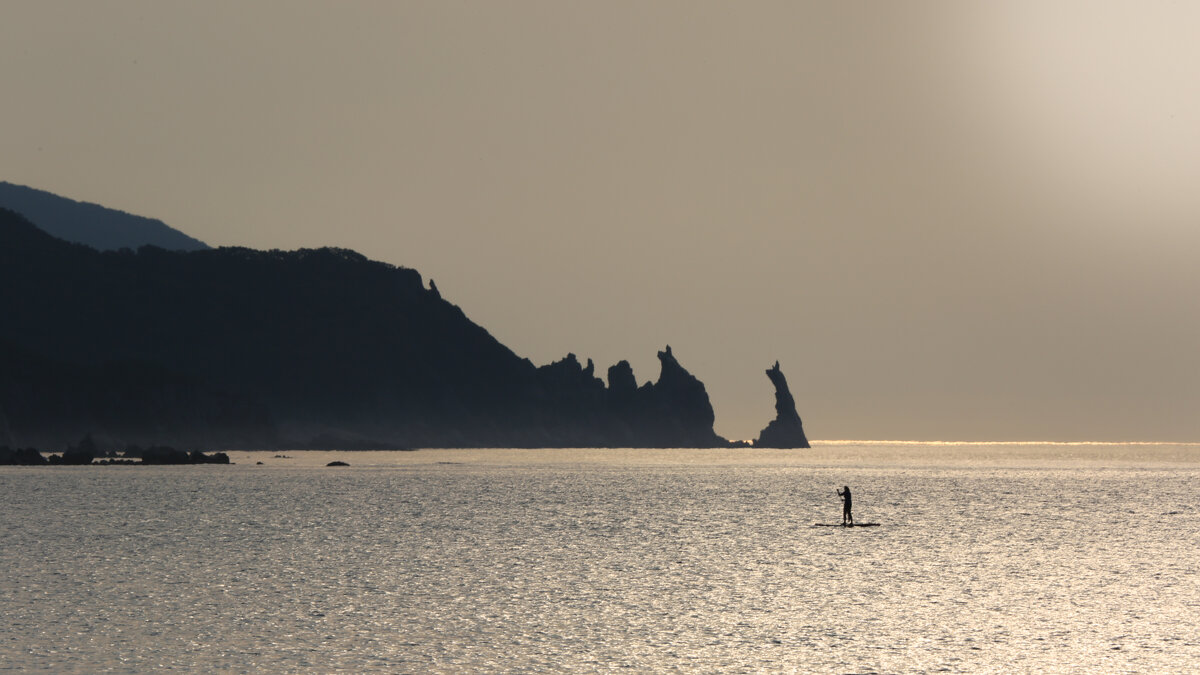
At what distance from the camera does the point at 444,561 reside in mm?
74375

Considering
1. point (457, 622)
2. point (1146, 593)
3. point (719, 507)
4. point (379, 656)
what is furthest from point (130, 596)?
point (719, 507)

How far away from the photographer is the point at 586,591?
59.8 m

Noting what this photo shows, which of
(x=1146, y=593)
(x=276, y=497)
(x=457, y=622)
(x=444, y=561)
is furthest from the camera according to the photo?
(x=276, y=497)

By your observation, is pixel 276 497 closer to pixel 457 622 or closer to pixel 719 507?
pixel 719 507

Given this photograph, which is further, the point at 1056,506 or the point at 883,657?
the point at 1056,506

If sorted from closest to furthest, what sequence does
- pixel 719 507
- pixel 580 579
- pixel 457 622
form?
1. pixel 457 622
2. pixel 580 579
3. pixel 719 507

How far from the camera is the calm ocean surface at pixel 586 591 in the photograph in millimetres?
41312

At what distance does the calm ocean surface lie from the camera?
41312 millimetres

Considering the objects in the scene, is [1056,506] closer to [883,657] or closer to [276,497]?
[276,497]

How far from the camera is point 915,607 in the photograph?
54.1 m

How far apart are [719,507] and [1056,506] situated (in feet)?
125

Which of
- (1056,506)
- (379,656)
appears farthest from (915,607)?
(1056,506)

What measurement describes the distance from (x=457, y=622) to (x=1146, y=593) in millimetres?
31753

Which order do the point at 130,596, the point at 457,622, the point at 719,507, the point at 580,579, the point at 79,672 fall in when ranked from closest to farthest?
the point at 79,672 → the point at 457,622 → the point at 130,596 → the point at 580,579 → the point at 719,507
